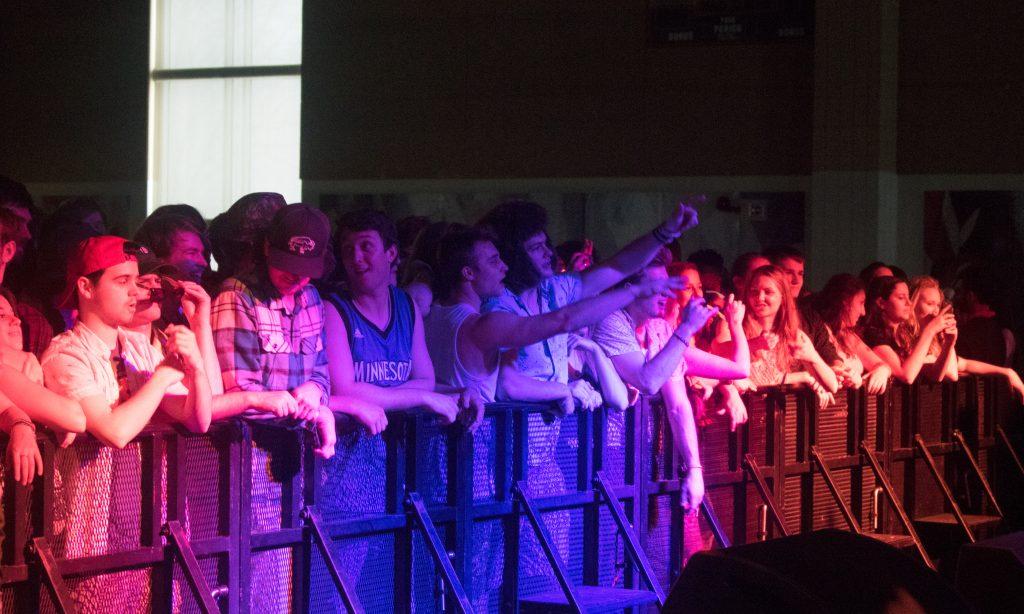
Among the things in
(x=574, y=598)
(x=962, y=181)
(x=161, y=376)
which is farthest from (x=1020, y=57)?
(x=161, y=376)

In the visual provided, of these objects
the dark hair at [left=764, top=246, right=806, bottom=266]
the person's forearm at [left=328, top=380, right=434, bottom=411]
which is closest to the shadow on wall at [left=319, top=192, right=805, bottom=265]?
the dark hair at [left=764, top=246, right=806, bottom=266]

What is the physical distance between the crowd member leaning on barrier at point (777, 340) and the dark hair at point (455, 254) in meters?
1.97

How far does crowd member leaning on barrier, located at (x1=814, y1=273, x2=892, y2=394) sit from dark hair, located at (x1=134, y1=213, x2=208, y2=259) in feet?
13.4

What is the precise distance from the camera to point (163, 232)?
223 inches

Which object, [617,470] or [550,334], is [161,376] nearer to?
[550,334]

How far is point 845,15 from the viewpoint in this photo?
43.0 ft

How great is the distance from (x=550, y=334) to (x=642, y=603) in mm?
1267

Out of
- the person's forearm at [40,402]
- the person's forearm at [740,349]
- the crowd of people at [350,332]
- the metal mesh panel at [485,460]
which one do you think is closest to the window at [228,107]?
the crowd of people at [350,332]

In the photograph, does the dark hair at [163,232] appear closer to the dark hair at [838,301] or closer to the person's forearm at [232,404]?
the person's forearm at [232,404]

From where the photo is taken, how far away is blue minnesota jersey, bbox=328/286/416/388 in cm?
543

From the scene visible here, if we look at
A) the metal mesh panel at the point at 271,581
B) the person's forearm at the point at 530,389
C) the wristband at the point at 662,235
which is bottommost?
the metal mesh panel at the point at 271,581

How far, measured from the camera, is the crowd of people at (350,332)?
4375mm

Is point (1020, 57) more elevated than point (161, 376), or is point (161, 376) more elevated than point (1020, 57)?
point (1020, 57)

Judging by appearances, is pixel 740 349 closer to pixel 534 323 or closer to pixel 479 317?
pixel 534 323
